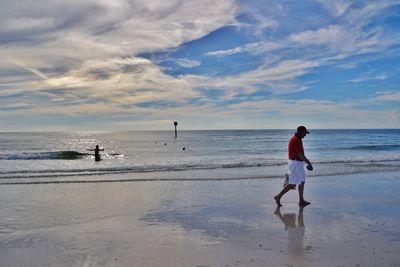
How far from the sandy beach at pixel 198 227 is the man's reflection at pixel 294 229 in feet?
0.06

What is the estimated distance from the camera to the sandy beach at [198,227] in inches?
227

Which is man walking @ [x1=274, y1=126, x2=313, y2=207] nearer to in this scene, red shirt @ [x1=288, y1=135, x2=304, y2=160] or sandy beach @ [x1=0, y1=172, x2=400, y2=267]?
red shirt @ [x1=288, y1=135, x2=304, y2=160]

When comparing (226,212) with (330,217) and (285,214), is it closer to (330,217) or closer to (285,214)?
(285,214)

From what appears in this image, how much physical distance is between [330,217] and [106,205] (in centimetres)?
548

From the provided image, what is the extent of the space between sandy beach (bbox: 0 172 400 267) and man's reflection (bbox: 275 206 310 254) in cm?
2

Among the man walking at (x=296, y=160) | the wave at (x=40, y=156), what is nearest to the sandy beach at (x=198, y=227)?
the man walking at (x=296, y=160)

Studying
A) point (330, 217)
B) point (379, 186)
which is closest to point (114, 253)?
point (330, 217)

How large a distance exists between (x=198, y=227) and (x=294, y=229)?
1871 millimetres

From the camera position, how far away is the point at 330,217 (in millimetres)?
8289

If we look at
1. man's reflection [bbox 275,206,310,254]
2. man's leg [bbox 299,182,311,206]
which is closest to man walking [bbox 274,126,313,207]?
man's leg [bbox 299,182,311,206]

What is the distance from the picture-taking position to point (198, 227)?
7.55m

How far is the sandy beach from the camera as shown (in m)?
5.76

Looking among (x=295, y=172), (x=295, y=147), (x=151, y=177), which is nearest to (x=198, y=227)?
(x=295, y=172)

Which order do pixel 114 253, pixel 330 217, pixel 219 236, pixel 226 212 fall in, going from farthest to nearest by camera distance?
pixel 226 212, pixel 330 217, pixel 219 236, pixel 114 253
